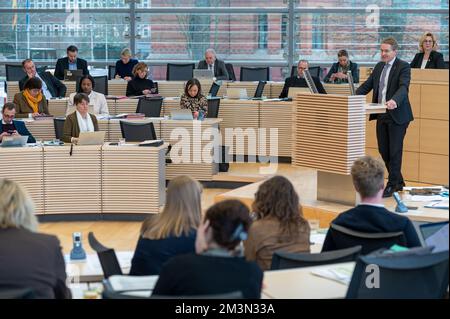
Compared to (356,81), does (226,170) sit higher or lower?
lower

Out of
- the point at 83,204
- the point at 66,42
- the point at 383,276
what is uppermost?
the point at 66,42

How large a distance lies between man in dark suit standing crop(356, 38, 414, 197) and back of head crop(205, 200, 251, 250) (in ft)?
16.0

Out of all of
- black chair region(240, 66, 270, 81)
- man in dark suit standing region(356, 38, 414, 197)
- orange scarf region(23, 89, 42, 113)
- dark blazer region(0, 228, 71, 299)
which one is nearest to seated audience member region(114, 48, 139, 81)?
black chair region(240, 66, 270, 81)

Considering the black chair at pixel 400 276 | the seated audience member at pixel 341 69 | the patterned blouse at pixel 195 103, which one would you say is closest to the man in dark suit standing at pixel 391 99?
the patterned blouse at pixel 195 103

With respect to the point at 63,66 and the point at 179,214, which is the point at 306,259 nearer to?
the point at 179,214

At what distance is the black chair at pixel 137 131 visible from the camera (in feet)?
35.7

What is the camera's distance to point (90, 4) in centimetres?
1848

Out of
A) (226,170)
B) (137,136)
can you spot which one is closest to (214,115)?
(226,170)

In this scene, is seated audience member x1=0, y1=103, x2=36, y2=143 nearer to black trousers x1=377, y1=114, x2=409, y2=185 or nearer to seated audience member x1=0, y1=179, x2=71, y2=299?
black trousers x1=377, y1=114, x2=409, y2=185

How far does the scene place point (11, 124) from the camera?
10844 mm

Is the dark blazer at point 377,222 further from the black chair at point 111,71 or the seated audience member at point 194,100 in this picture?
the black chair at point 111,71

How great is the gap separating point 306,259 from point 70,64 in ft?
40.2
